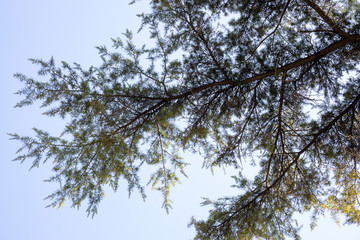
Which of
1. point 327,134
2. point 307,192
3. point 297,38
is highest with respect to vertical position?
point 297,38

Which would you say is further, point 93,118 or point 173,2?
point 93,118

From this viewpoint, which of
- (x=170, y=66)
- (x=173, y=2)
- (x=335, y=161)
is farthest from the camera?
(x=335, y=161)

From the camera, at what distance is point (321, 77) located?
4641 mm

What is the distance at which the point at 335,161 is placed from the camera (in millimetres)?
4902

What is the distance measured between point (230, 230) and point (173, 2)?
14.2 feet

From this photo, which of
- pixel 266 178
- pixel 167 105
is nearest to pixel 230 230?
pixel 266 178

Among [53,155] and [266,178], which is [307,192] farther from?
[53,155]

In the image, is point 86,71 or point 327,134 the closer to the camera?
point 86,71

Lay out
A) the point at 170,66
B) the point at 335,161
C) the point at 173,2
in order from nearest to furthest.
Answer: the point at 173,2
the point at 170,66
the point at 335,161

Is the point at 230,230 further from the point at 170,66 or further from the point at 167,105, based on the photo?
the point at 170,66

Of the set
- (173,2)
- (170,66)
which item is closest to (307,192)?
(170,66)

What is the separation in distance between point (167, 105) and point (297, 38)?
283 centimetres

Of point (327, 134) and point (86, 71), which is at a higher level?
point (86, 71)

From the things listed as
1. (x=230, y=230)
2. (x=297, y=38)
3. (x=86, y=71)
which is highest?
(x=297, y=38)
